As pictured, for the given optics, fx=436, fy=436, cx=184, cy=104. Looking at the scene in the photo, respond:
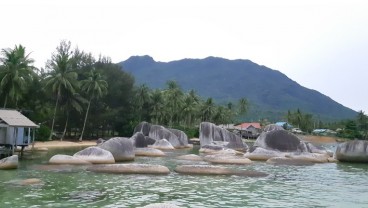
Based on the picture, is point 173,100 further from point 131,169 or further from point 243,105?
point 131,169

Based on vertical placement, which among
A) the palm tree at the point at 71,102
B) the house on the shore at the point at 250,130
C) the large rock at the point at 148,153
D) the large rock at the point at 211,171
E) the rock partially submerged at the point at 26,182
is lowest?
the rock partially submerged at the point at 26,182

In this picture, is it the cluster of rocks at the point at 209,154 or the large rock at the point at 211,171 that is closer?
the large rock at the point at 211,171

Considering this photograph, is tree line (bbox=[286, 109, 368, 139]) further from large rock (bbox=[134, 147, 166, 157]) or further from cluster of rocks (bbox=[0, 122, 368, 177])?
large rock (bbox=[134, 147, 166, 157])

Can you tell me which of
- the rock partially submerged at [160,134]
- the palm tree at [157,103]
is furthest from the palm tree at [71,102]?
the palm tree at [157,103]

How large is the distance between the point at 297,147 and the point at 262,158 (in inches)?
186

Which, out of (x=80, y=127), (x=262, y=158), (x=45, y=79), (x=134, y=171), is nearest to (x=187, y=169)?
(x=134, y=171)

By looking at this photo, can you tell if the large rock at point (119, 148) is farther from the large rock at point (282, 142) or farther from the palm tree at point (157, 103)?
the palm tree at point (157, 103)

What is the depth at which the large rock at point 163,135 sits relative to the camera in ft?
189

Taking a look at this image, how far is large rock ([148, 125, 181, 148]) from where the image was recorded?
5769 centimetres

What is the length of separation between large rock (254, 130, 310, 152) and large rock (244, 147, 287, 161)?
1.08 meters

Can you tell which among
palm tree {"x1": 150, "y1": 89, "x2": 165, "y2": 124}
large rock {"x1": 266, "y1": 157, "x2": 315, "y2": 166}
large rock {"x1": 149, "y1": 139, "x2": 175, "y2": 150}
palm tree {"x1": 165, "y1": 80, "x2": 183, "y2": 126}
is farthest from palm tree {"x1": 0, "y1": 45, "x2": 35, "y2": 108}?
palm tree {"x1": 165, "y1": 80, "x2": 183, "y2": 126}

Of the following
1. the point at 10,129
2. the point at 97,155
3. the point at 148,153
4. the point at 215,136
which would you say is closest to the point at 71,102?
the point at 215,136

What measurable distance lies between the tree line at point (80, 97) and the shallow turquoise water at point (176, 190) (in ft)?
92.1

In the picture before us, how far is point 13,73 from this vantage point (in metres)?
50.3
